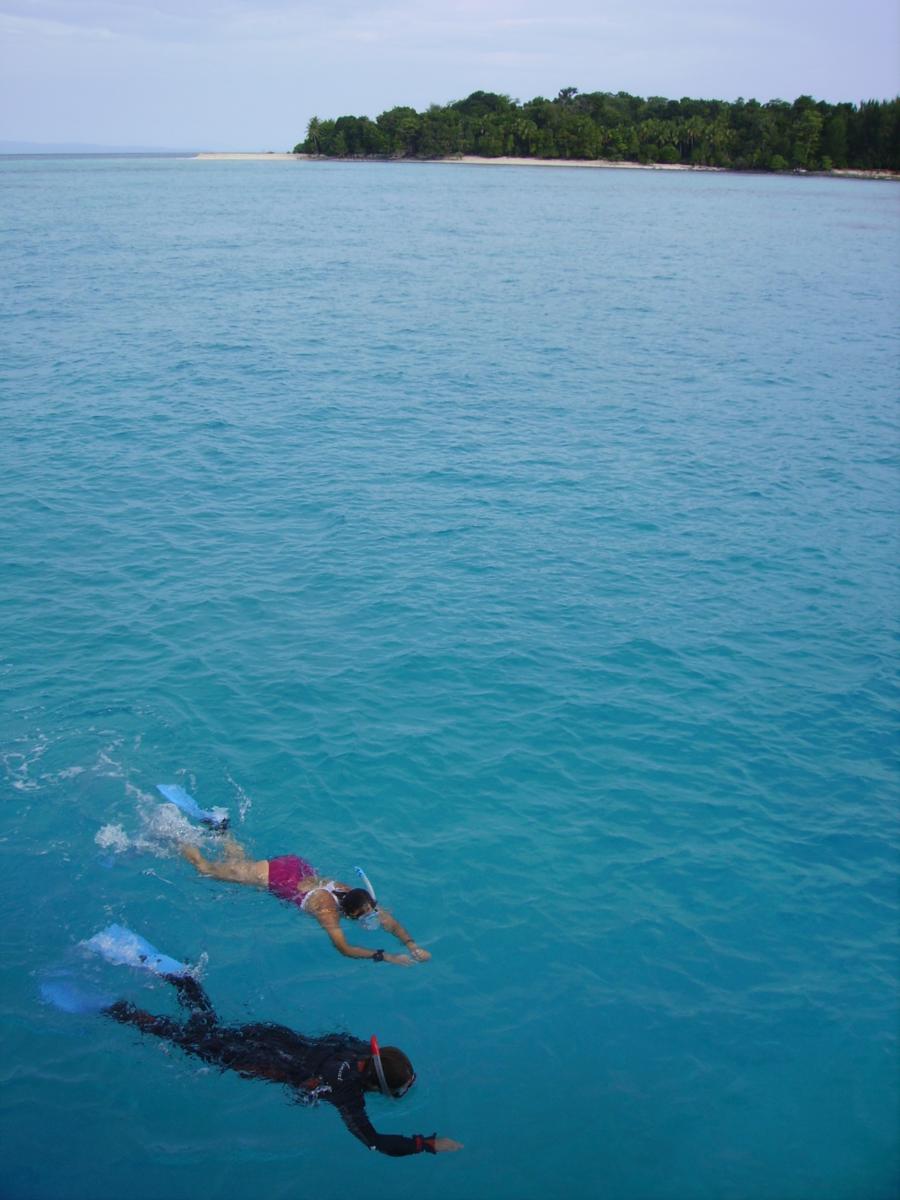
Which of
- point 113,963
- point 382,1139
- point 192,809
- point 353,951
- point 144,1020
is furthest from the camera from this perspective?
point 192,809

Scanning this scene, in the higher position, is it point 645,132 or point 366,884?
point 645,132


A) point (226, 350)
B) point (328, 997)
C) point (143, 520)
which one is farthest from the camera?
point (226, 350)

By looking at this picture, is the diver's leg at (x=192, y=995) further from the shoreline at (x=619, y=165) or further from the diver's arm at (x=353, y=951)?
the shoreline at (x=619, y=165)

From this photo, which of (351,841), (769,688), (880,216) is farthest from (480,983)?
(880,216)

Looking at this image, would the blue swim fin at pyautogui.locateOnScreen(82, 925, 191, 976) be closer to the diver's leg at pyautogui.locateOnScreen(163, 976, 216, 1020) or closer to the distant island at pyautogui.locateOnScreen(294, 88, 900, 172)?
the diver's leg at pyautogui.locateOnScreen(163, 976, 216, 1020)

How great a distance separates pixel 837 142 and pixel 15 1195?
593ft

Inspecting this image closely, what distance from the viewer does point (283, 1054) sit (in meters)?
9.37

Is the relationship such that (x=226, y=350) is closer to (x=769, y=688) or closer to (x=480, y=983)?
(x=769, y=688)

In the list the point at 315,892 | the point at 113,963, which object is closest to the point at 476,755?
the point at 315,892

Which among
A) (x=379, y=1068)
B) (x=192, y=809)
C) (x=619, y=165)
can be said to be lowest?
(x=379, y=1068)

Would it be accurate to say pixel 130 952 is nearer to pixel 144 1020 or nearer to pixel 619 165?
pixel 144 1020

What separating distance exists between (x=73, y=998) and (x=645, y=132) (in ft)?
611

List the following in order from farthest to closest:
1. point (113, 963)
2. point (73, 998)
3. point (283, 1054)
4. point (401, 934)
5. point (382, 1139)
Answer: point (401, 934) → point (113, 963) → point (73, 998) → point (283, 1054) → point (382, 1139)

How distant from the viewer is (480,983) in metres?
10.4
